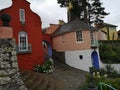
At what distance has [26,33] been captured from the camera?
74.2ft

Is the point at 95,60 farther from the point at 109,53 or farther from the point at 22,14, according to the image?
the point at 22,14

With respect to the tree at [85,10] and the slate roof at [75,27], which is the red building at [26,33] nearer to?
the slate roof at [75,27]

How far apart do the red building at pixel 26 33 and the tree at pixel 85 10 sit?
9.89 metres

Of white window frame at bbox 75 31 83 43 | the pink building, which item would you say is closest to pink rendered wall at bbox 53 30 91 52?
the pink building

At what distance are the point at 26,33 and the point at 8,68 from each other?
13135 mm

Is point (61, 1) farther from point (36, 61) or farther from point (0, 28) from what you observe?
point (0, 28)

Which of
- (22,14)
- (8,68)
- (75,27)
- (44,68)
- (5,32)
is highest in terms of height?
(22,14)

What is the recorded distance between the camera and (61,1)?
32.3 metres

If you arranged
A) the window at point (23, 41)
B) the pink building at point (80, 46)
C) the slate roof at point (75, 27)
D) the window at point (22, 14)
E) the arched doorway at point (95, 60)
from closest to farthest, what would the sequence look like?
the window at point (23, 41), the window at point (22, 14), the pink building at point (80, 46), the slate roof at point (75, 27), the arched doorway at point (95, 60)

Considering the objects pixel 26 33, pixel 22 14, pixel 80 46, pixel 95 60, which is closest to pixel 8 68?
pixel 26 33

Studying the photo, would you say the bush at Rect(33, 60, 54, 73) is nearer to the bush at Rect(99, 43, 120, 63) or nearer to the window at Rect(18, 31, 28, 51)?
the window at Rect(18, 31, 28, 51)

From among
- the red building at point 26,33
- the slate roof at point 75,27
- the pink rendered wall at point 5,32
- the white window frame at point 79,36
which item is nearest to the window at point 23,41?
the red building at point 26,33

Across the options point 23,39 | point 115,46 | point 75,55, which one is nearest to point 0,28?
point 23,39

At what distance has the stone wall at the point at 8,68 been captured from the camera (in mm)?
9555
